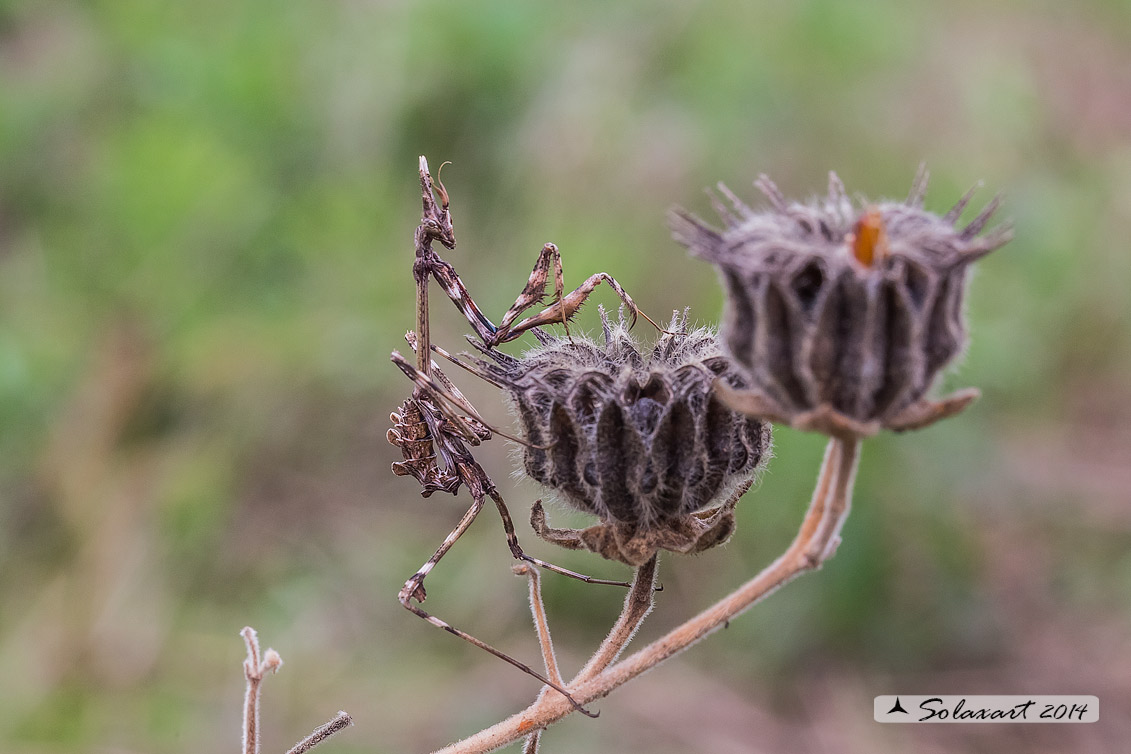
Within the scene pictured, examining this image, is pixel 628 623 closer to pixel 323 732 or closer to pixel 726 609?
pixel 726 609

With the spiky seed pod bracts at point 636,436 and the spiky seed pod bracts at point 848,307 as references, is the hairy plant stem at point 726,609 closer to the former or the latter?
the spiky seed pod bracts at point 848,307

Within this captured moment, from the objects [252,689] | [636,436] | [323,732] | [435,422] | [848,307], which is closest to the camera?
[848,307]

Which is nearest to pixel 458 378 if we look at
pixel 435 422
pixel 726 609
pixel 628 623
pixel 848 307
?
pixel 435 422

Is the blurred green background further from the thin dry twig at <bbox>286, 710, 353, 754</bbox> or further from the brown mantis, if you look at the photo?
the thin dry twig at <bbox>286, 710, 353, 754</bbox>

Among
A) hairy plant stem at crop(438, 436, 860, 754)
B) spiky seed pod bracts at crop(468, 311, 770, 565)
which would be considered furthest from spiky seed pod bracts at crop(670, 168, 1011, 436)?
spiky seed pod bracts at crop(468, 311, 770, 565)

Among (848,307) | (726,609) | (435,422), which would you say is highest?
(435,422)

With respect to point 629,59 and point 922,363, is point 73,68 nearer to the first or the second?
point 629,59

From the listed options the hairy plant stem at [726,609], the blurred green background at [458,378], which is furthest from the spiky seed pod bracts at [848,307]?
the blurred green background at [458,378]
